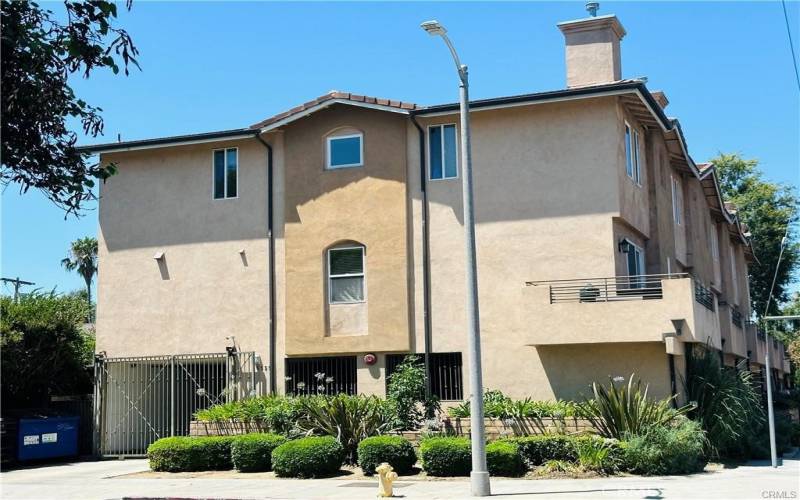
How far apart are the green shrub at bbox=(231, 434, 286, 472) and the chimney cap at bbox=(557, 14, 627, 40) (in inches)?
521

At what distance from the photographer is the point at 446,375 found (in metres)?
23.2

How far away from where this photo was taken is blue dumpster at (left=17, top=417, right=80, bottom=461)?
23.8 metres

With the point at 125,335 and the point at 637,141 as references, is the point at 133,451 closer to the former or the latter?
the point at 125,335

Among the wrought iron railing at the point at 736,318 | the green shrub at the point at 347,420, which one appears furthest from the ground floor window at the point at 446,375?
the wrought iron railing at the point at 736,318

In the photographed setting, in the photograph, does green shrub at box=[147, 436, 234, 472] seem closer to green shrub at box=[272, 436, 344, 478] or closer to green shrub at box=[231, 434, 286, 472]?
green shrub at box=[231, 434, 286, 472]

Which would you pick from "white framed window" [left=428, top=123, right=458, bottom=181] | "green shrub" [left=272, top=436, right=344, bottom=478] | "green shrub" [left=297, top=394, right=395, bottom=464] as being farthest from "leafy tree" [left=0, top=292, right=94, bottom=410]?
"white framed window" [left=428, top=123, right=458, bottom=181]

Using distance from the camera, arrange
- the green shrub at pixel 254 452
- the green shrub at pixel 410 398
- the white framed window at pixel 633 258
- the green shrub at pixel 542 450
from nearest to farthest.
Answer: the green shrub at pixel 542 450 → the green shrub at pixel 254 452 → the green shrub at pixel 410 398 → the white framed window at pixel 633 258

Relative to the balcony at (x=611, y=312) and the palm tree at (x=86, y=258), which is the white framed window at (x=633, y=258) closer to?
the balcony at (x=611, y=312)

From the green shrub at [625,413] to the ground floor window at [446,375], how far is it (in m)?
4.18

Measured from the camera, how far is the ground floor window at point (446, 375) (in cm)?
Answer: 2300

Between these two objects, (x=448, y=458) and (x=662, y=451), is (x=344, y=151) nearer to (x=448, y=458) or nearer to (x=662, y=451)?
(x=448, y=458)

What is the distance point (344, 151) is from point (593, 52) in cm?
710

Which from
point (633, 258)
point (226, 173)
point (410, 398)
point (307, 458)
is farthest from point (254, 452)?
point (633, 258)

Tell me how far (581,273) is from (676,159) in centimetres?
918
